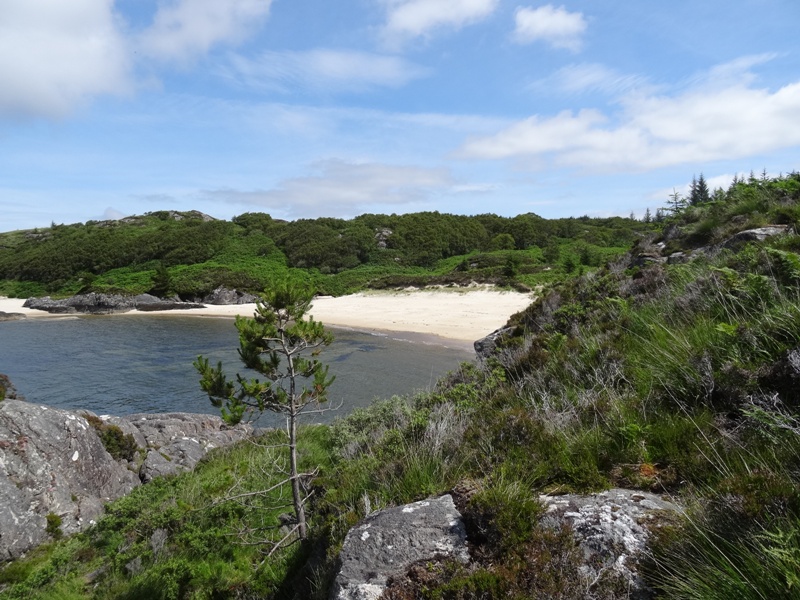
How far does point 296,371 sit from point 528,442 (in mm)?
2949

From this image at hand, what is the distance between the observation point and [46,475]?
24.5 ft

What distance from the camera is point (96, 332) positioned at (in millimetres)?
32719

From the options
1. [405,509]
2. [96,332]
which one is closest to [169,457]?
[405,509]

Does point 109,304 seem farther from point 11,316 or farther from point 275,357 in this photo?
point 275,357

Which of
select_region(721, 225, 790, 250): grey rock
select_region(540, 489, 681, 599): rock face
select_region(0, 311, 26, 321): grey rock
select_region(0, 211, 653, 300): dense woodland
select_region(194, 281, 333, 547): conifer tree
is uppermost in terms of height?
select_region(0, 211, 653, 300): dense woodland

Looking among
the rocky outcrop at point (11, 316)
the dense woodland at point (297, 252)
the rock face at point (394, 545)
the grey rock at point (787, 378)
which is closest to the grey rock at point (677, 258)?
the grey rock at point (787, 378)

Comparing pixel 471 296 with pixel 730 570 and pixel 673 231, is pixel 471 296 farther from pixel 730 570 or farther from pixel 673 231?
pixel 730 570

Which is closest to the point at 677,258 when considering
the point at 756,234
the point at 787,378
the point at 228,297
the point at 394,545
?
the point at 756,234

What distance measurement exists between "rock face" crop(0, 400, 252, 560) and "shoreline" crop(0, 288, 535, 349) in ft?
50.1

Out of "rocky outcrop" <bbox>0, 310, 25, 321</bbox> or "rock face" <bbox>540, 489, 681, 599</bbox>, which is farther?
"rocky outcrop" <bbox>0, 310, 25, 321</bbox>

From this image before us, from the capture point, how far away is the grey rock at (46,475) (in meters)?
6.82

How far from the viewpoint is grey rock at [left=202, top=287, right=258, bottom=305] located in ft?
152

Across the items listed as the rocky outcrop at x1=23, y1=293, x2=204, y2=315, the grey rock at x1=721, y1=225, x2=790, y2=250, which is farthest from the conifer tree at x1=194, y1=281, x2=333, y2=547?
the rocky outcrop at x1=23, y1=293, x2=204, y2=315

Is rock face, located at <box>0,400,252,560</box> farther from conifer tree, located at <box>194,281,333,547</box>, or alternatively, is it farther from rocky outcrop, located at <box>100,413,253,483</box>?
conifer tree, located at <box>194,281,333,547</box>
